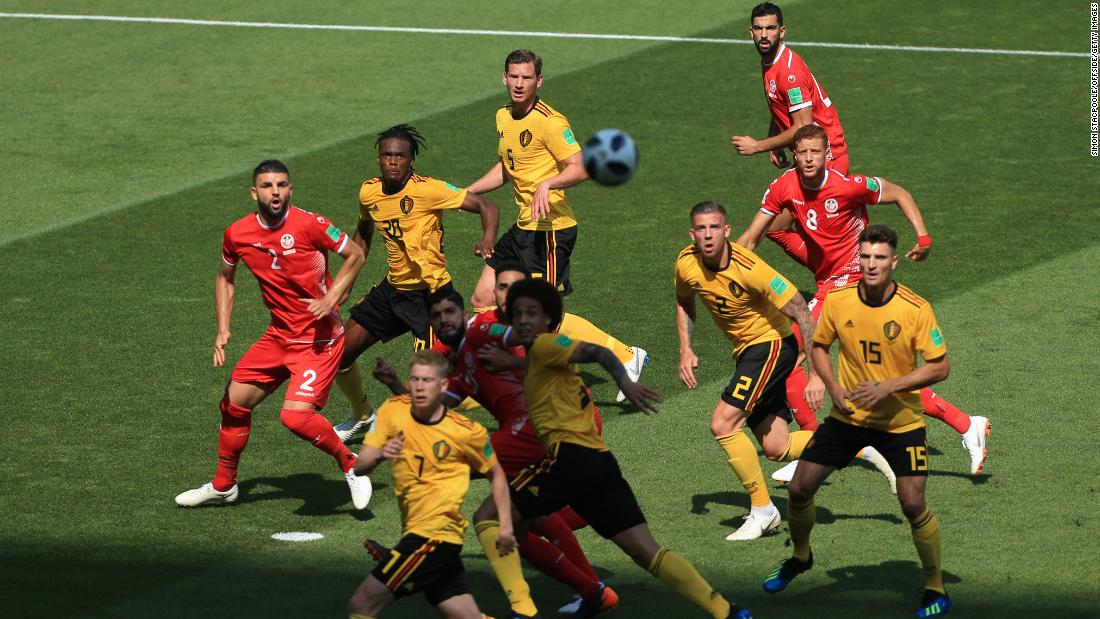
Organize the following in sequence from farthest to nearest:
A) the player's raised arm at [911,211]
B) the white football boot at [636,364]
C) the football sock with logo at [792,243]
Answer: the football sock with logo at [792,243], the white football boot at [636,364], the player's raised arm at [911,211]

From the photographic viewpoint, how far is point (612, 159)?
1036 cm

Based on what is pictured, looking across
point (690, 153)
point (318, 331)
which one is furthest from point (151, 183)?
point (318, 331)

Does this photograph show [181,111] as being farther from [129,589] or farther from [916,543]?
[916,543]

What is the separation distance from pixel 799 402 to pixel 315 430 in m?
3.63

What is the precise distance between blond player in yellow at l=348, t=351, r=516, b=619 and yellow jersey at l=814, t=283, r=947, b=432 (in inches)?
91.4

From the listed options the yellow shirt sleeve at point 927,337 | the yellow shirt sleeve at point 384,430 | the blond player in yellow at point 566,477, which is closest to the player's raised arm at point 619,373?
the blond player in yellow at point 566,477

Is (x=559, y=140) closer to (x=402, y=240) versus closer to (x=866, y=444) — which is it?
(x=402, y=240)

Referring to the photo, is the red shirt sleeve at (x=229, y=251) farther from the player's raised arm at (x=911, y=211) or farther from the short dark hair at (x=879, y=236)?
the player's raised arm at (x=911, y=211)

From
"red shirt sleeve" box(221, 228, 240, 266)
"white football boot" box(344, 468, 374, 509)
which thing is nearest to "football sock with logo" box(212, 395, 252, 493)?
"white football boot" box(344, 468, 374, 509)

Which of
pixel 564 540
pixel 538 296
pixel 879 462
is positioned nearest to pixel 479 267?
pixel 879 462

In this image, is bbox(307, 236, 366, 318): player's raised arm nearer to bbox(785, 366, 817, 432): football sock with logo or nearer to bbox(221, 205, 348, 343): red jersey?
bbox(221, 205, 348, 343): red jersey

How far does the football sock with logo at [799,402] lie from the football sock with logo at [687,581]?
10.7 ft

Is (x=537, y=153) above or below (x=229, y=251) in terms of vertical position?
above

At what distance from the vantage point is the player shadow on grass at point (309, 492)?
11945 millimetres
